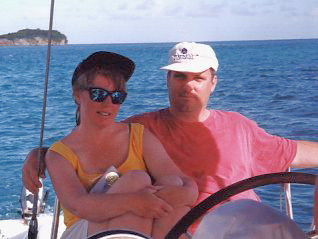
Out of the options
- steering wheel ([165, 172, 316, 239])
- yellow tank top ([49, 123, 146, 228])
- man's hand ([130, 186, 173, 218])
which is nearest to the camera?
steering wheel ([165, 172, 316, 239])

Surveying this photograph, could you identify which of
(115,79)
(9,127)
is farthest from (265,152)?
(9,127)

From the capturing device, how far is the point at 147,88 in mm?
20562

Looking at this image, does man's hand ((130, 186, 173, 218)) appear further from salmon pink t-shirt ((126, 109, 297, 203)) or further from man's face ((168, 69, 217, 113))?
man's face ((168, 69, 217, 113))

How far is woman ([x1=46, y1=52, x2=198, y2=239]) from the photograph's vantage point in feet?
5.43

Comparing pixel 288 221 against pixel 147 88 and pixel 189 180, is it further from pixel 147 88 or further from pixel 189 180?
pixel 147 88

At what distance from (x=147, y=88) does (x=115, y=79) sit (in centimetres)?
1867

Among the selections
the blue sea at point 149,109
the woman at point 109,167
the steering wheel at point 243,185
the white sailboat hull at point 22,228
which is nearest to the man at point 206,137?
the woman at point 109,167

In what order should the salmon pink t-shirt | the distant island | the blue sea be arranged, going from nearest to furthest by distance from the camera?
the salmon pink t-shirt → the distant island → the blue sea

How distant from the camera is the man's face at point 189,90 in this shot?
2.24m

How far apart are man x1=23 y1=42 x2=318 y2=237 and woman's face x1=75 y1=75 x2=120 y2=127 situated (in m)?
0.32

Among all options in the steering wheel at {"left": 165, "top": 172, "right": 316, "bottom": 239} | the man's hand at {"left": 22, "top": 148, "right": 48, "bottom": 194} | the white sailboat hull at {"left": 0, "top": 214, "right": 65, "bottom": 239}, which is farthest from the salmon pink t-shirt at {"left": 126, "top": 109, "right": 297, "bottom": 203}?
the white sailboat hull at {"left": 0, "top": 214, "right": 65, "bottom": 239}

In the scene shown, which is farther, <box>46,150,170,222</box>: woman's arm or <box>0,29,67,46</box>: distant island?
<box>0,29,67,46</box>: distant island

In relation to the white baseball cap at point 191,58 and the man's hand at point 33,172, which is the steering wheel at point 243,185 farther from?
the white baseball cap at point 191,58

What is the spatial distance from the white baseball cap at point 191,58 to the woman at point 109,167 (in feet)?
1.08
